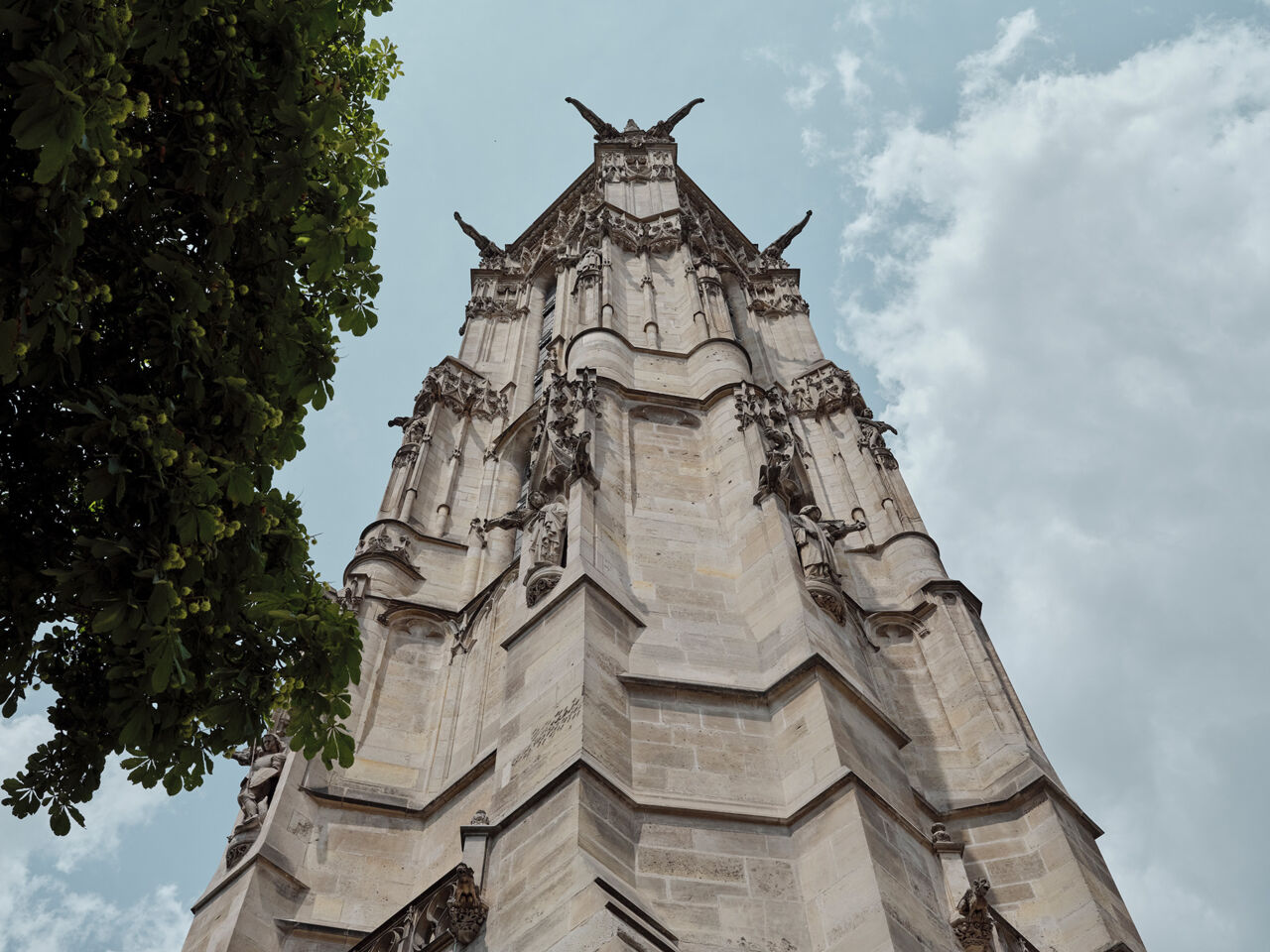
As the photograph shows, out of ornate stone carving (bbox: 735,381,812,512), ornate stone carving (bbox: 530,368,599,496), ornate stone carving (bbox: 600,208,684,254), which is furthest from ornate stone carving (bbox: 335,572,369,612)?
ornate stone carving (bbox: 600,208,684,254)

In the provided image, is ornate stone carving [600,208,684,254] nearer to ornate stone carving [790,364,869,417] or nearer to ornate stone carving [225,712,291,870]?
ornate stone carving [790,364,869,417]

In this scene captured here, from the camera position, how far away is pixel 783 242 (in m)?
32.9

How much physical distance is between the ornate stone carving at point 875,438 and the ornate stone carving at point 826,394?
0.30 metres

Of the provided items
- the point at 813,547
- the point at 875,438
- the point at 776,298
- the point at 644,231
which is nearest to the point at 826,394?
the point at 875,438

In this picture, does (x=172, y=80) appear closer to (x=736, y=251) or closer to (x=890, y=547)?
(x=890, y=547)

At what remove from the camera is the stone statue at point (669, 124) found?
107ft

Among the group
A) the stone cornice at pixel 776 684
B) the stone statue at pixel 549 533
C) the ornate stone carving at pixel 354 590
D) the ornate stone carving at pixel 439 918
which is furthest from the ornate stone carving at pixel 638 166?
the ornate stone carving at pixel 439 918

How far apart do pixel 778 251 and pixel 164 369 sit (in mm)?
27639

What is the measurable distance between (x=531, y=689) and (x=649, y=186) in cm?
2121

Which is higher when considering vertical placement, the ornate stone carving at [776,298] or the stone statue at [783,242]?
the stone statue at [783,242]

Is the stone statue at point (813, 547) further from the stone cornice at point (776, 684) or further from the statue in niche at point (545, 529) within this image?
the statue in niche at point (545, 529)

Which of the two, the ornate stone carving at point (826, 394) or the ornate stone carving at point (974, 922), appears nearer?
the ornate stone carving at point (974, 922)

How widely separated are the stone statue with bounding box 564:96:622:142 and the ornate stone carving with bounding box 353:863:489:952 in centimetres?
2590

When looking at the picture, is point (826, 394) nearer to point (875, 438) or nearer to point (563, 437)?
point (875, 438)
